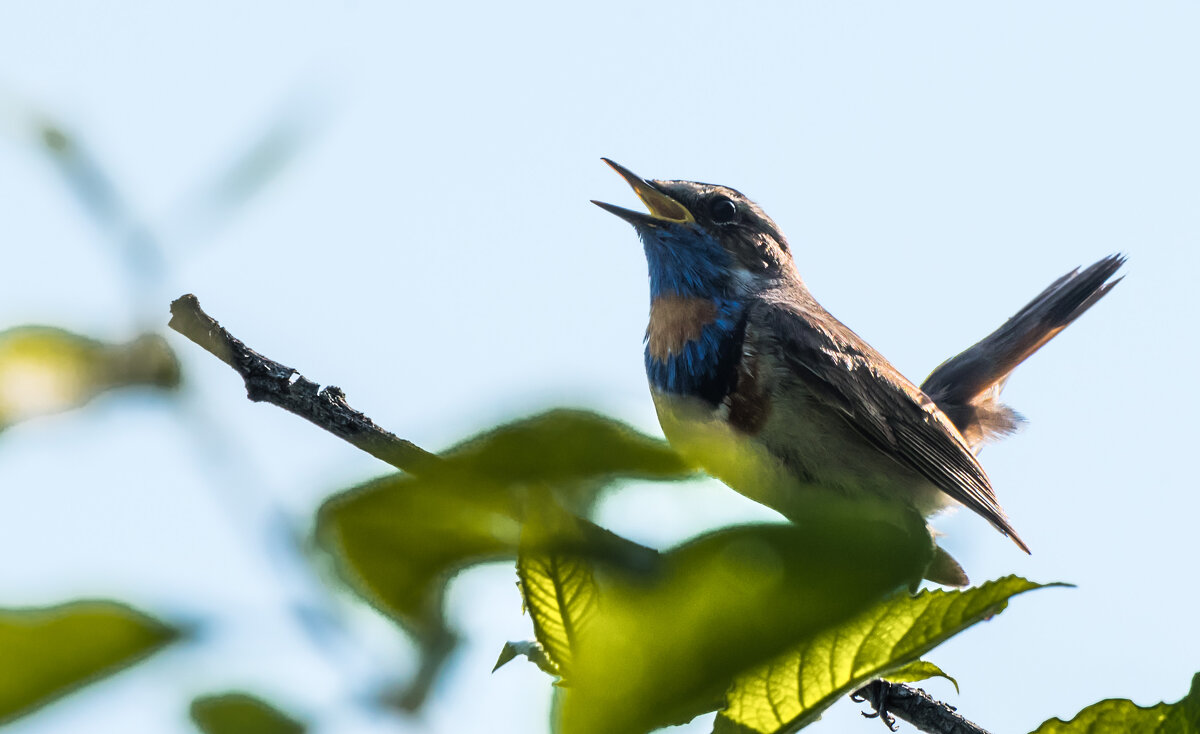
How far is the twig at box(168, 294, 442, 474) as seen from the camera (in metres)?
1.08

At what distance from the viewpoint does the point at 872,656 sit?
124cm

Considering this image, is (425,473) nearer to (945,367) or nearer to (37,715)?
(37,715)

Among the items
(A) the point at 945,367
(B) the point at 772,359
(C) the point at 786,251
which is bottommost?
(B) the point at 772,359

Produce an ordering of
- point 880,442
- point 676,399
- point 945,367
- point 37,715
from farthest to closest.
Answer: point 945,367 < point 880,442 < point 676,399 < point 37,715

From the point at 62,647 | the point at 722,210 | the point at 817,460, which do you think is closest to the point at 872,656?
the point at 62,647

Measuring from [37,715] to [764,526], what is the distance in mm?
439

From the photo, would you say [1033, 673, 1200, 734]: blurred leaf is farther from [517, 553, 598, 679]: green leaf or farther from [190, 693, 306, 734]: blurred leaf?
[190, 693, 306, 734]: blurred leaf

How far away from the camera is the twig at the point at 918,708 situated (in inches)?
150

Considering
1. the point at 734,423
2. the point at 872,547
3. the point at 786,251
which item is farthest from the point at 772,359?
the point at 872,547

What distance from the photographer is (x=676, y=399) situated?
16.4 ft

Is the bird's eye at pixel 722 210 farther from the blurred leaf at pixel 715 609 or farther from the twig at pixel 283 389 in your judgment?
the blurred leaf at pixel 715 609

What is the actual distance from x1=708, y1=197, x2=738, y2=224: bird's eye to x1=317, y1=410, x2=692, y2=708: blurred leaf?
6.32 metres

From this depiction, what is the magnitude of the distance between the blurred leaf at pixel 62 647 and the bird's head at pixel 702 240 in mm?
5744

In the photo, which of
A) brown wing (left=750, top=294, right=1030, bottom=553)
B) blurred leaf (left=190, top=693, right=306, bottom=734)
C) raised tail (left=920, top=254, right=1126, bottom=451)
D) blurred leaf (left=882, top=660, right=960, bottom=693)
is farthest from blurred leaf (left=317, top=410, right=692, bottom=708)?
raised tail (left=920, top=254, right=1126, bottom=451)
